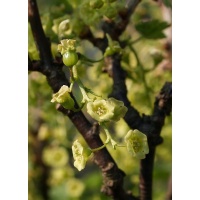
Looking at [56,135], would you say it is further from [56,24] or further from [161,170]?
[56,24]

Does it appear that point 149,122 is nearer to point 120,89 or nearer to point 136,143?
point 120,89

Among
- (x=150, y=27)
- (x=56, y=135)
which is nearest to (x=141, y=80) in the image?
(x=150, y=27)

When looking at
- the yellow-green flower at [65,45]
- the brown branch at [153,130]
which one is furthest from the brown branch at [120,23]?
the yellow-green flower at [65,45]

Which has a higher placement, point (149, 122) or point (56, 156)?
point (149, 122)

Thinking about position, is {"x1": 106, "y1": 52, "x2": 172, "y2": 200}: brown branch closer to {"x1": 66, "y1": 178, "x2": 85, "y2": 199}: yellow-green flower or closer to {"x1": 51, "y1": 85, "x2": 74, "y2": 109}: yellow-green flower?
{"x1": 51, "y1": 85, "x2": 74, "y2": 109}: yellow-green flower

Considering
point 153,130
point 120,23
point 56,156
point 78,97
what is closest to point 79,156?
point 153,130
